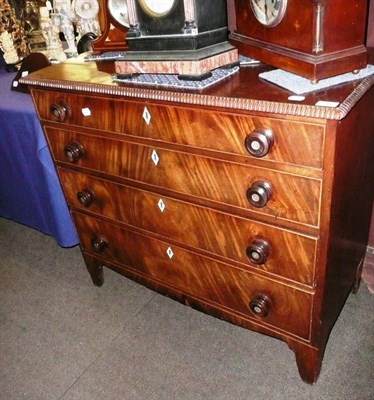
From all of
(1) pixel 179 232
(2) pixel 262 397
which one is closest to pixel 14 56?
(1) pixel 179 232

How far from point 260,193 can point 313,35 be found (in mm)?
406

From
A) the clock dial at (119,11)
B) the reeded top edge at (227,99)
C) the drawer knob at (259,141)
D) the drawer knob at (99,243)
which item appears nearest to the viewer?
the reeded top edge at (227,99)

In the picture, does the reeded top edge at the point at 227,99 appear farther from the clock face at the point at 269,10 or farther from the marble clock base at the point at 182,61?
the clock face at the point at 269,10

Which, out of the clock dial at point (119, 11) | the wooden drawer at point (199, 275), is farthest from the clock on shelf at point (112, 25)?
the wooden drawer at point (199, 275)

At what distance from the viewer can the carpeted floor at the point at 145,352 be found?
4.80 ft

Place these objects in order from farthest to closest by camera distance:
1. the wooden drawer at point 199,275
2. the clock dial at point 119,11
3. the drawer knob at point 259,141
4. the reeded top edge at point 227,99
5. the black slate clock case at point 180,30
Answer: the clock dial at point 119,11
the wooden drawer at point 199,275
the black slate clock case at point 180,30
the drawer knob at point 259,141
the reeded top edge at point 227,99

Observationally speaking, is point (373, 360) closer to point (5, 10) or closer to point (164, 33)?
point (164, 33)

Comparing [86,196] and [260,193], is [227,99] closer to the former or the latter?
[260,193]

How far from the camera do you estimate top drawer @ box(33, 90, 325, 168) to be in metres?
0.95

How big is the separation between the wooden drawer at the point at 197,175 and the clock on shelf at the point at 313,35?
278 mm

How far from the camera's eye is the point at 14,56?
7.41 feet

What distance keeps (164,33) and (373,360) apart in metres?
1.36

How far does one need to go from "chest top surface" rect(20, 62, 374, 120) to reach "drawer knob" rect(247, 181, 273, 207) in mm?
207

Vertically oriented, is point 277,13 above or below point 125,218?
above
